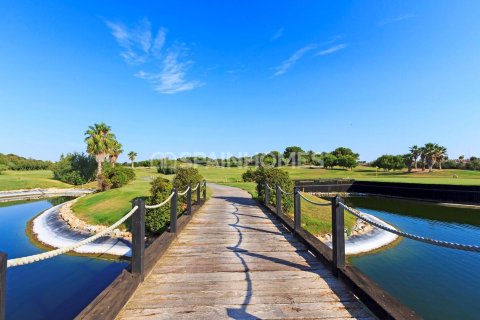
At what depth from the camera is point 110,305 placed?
3.02 metres

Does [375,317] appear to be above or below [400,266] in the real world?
above

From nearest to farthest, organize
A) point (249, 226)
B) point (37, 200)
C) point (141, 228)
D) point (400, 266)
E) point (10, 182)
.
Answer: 1. point (141, 228)
2. point (249, 226)
3. point (400, 266)
4. point (37, 200)
5. point (10, 182)

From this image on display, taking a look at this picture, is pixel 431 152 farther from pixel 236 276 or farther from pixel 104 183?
pixel 236 276

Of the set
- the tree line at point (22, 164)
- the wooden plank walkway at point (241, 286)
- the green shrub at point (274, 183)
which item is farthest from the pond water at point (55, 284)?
the tree line at point (22, 164)

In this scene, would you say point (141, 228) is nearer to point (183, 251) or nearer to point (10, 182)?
point (183, 251)

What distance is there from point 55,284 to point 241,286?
983cm

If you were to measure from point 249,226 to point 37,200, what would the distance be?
33.1 meters

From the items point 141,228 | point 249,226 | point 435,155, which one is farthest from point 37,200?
point 435,155

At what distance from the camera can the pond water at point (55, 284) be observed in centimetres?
849

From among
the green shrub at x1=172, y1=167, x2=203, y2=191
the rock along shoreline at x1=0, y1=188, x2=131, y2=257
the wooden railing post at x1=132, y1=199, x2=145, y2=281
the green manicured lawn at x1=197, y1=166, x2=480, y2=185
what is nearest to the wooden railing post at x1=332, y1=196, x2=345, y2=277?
the wooden railing post at x1=132, y1=199, x2=145, y2=281

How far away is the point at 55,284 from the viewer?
10.1m

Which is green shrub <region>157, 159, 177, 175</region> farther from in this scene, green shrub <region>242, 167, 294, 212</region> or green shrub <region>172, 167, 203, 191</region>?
green shrub <region>242, 167, 294, 212</region>

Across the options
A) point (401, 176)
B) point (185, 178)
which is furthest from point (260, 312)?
point (401, 176)

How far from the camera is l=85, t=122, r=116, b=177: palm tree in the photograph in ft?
123
